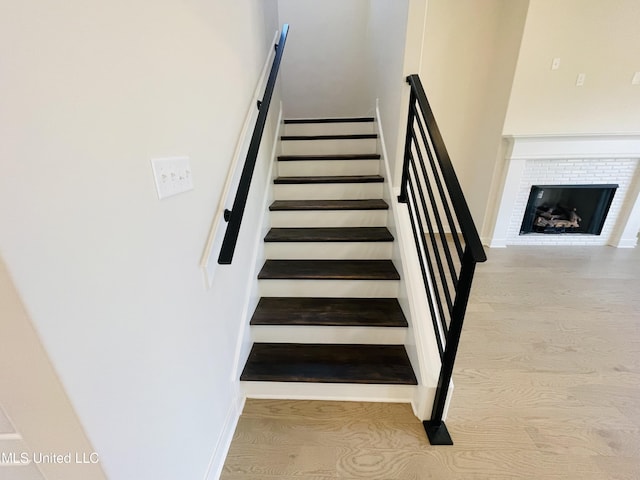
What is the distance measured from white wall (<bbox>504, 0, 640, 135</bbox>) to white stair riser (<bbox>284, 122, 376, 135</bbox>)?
157cm

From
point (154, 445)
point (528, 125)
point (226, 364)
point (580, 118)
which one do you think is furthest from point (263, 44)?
point (580, 118)

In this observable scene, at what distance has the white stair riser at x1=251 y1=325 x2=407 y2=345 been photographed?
1.65 m

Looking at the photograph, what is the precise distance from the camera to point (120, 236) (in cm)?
67

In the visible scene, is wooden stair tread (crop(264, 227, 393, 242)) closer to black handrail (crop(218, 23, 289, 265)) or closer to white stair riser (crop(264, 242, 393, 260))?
white stair riser (crop(264, 242, 393, 260))

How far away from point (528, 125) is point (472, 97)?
2.16ft

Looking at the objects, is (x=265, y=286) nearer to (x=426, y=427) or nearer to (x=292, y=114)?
(x=426, y=427)

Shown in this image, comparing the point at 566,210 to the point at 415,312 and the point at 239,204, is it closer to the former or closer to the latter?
the point at 415,312

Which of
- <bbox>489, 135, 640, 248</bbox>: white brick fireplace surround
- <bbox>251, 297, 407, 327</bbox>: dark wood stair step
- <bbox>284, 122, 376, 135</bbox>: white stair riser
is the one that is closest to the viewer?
<bbox>251, 297, 407, 327</bbox>: dark wood stair step

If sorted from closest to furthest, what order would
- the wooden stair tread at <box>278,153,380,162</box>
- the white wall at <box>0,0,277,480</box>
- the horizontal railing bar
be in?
the white wall at <box>0,0,277,480</box>, the horizontal railing bar, the wooden stair tread at <box>278,153,380,162</box>

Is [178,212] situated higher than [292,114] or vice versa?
[292,114]

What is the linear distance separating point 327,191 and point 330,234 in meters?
0.45

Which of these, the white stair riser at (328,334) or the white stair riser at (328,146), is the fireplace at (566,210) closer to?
the white stair riser at (328,146)

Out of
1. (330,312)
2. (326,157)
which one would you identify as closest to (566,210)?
(326,157)

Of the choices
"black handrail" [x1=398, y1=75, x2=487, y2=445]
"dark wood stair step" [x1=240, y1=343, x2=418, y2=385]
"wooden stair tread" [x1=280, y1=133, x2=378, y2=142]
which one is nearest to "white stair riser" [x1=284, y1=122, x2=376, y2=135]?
"wooden stair tread" [x1=280, y1=133, x2=378, y2=142]
